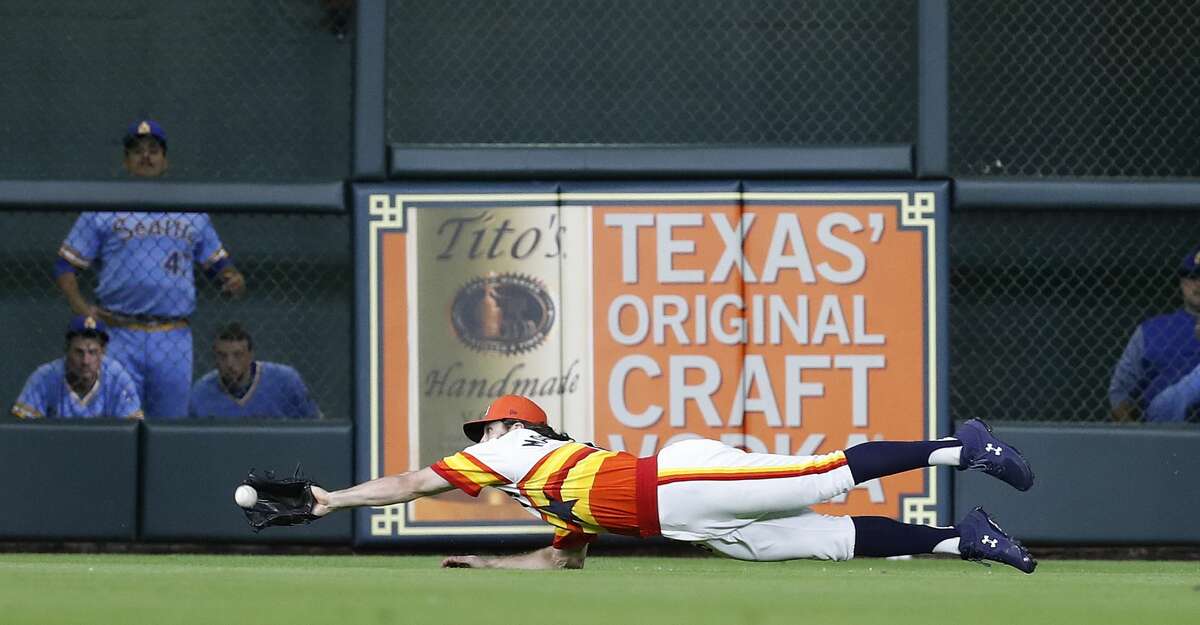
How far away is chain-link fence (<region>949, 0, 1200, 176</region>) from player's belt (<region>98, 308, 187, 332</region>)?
4.79m

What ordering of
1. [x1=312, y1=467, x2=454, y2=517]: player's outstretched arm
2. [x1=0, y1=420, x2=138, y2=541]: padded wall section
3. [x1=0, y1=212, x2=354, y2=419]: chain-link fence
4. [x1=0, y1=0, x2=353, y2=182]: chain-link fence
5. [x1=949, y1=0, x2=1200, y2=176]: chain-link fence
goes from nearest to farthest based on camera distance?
1. [x1=312, y1=467, x2=454, y2=517]: player's outstretched arm
2. [x1=0, y1=420, x2=138, y2=541]: padded wall section
3. [x1=0, y1=212, x2=354, y2=419]: chain-link fence
4. [x1=949, y1=0, x2=1200, y2=176]: chain-link fence
5. [x1=0, y1=0, x2=353, y2=182]: chain-link fence

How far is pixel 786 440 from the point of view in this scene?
952 cm

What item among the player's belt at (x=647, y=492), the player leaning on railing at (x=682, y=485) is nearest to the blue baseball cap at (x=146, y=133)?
the player leaning on railing at (x=682, y=485)

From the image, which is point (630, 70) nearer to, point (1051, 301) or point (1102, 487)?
point (1051, 301)

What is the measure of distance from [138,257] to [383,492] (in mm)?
3495

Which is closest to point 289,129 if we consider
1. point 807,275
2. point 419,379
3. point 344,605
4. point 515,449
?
point 419,379

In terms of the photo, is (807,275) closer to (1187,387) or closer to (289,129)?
(1187,387)

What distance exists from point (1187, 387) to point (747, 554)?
140 inches

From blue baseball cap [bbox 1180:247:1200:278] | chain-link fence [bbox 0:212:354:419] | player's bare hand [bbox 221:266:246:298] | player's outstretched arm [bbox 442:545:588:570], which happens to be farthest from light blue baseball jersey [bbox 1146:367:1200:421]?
player's bare hand [bbox 221:266:246:298]

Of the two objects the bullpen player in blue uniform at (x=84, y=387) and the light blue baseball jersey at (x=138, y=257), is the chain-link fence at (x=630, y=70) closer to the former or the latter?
the light blue baseball jersey at (x=138, y=257)

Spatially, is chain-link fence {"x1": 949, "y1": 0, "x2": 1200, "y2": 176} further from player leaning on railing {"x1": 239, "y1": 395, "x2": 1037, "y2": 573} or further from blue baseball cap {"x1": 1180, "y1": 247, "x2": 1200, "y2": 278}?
player leaning on railing {"x1": 239, "y1": 395, "x2": 1037, "y2": 573}

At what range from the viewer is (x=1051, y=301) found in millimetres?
10922

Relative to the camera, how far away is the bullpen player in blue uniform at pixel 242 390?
9.84m

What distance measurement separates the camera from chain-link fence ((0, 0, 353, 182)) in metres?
11.0
